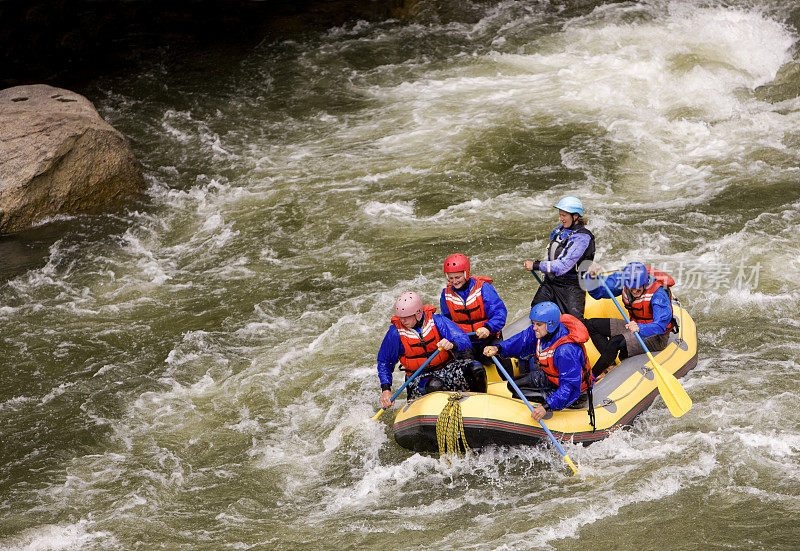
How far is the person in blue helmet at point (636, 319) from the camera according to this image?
574 cm

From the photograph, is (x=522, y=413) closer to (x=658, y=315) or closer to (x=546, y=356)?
(x=546, y=356)

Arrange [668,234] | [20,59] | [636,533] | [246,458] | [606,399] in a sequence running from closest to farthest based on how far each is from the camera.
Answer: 1. [636,533]
2. [606,399]
3. [246,458]
4. [668,234]
5. [20,59]

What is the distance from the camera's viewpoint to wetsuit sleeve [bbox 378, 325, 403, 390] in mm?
5609

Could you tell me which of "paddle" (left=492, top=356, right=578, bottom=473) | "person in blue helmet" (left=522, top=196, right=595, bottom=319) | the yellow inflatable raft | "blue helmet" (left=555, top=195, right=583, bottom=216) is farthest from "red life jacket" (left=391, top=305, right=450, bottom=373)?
"blue helmet" (left=555, top=195, right=583, bottom=216)

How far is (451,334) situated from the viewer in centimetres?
559

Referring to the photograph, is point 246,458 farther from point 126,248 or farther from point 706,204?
point 706,204

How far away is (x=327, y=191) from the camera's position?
9.86m

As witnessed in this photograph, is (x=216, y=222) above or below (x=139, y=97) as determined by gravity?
below

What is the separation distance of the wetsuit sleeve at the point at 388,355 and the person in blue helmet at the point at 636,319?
1.50 metres

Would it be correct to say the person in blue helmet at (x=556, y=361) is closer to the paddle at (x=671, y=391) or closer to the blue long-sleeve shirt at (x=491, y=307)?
the blue long-sleeve shirt at (x=491, y=307)

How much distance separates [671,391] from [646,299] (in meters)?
0.73

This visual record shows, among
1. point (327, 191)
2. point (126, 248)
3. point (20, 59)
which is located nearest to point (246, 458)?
point (126, 248)

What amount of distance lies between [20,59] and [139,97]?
13.0ft

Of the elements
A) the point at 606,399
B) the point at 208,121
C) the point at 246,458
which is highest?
the point at 208,121
